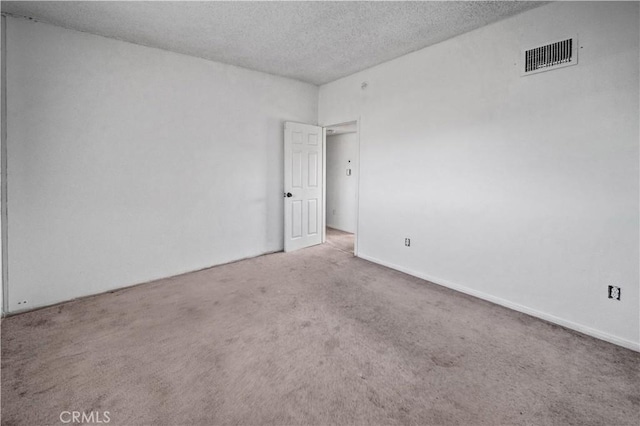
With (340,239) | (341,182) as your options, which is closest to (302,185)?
(340,239)

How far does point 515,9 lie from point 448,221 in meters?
2.07

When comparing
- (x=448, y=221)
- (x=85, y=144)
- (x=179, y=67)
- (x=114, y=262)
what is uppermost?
(x=179, y=67)

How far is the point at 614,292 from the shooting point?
2359mm

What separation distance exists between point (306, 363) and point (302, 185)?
3202 mm

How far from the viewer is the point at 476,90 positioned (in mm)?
3066

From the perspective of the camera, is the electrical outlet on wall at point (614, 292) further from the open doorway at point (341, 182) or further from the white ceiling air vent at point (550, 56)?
the open doorway at point (341, 182)

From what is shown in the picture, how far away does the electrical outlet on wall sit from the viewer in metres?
2.34

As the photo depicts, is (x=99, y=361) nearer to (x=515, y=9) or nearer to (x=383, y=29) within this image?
(x=383, y=29)

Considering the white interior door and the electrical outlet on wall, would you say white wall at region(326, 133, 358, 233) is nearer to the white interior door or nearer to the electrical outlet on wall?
the white interior door

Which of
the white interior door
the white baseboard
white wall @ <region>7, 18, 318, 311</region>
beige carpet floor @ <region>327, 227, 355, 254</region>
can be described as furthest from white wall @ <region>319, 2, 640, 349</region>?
white wall @ <region>7, 18, 318, 311</region>

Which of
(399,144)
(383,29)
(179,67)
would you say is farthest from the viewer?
(399,144)

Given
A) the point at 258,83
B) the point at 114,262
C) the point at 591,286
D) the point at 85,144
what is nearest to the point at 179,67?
the point at 258,83

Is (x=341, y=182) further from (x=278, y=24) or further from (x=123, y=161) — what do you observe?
(x=123, y=161)

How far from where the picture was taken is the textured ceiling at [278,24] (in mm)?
2578
